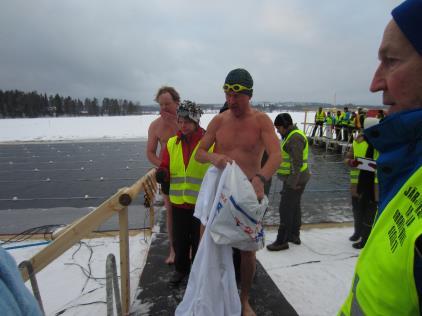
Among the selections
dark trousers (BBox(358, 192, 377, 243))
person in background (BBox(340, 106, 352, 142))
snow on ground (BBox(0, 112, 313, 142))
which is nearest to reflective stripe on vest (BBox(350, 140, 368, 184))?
dark trousers (BBox(358, 192, 377, 243))

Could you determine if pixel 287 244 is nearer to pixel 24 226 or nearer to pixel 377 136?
pixel 377 136

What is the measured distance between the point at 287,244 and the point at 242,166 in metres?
1.82

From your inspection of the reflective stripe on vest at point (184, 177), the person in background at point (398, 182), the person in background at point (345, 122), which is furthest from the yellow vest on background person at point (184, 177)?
the person in background at point (345, 122)

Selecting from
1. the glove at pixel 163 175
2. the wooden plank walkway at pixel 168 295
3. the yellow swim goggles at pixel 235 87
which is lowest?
the wooden plank walkway at pixel 168 295

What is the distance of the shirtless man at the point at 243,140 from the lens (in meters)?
2.31

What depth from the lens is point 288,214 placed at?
150 inches

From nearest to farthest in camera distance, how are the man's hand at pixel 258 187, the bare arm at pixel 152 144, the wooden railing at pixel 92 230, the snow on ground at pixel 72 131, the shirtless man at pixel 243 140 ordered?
the wooden railing at pixel 92 230, the man's hand at pixel 258 187, the shirtless man at pixel 243 140, the bare arm at pixel 152 144, the snow on ground at pixel 72 131

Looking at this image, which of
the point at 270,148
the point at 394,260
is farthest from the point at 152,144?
the point at 394,260

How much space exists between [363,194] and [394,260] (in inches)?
138

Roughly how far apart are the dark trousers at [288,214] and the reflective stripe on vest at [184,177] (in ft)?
5.12

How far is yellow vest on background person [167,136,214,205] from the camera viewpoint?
277 centimetres

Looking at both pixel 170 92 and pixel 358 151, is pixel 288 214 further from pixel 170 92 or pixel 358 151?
pixel 170 92

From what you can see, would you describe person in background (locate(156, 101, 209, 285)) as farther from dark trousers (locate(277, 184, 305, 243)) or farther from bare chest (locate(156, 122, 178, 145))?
dark trousers (locate(277, 184, 305, 243))

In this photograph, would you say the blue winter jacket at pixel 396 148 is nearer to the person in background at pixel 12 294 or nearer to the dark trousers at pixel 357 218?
the person in background at pixel 12 294
